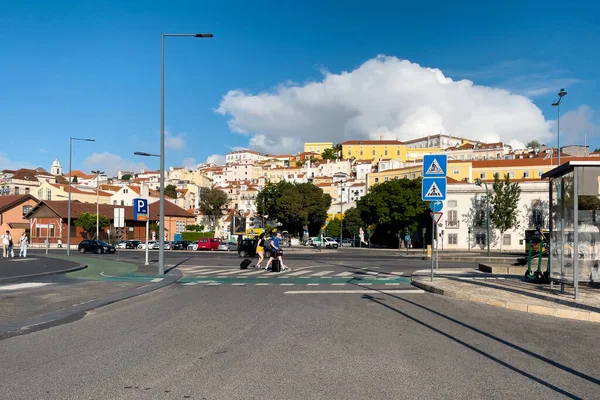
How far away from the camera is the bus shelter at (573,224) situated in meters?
12.5

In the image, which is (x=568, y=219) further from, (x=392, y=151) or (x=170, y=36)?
(x=392, y=151)

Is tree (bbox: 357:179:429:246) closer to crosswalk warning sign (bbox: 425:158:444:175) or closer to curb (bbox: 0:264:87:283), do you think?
curb (bbox: 0:264:87:283)

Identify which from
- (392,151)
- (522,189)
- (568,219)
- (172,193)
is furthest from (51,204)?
(392,151)

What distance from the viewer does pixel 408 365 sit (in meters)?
6.78

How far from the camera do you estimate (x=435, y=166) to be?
16969 millimetres

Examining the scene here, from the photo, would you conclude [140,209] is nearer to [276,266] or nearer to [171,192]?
[276,266]

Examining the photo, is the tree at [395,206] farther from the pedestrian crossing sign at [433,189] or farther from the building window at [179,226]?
the pedestrian crossing sign at [433,189]

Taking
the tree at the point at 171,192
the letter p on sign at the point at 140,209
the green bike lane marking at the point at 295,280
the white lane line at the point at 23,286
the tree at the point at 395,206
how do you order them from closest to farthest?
the white lane line at the point at 23,286 < the green bike lane marking at the point at 295,280 < the letter p on sign at the point at 140,209 < the tree at the point at 395,206 < the tree at the point at 171,192

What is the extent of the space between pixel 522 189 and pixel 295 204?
36.7 m

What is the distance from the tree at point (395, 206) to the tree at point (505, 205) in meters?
9.57

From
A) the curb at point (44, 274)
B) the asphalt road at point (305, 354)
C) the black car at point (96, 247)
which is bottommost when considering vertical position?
the black car at point (96, 247)

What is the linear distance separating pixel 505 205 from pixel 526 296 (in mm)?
61153

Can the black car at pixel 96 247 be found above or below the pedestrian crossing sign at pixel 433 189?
below

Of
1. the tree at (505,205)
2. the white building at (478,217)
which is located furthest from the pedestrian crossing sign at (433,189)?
the tree at (505,205)
